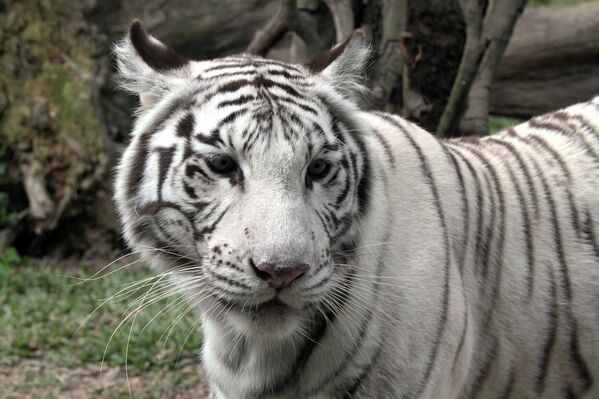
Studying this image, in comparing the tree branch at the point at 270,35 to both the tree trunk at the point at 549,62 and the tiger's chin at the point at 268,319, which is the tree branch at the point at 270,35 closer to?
the tree trunk at the point at 549,62

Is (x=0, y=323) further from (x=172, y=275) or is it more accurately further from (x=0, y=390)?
(x=172, y=275)

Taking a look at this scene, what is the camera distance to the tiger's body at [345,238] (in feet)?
8.30

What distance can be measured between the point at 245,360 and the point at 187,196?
0.58m

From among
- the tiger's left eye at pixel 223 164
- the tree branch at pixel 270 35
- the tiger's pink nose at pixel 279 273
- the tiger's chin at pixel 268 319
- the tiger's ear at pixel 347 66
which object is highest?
the tree branch at pixel 270 35

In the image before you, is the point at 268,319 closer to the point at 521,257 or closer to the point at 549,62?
the point at 521,257

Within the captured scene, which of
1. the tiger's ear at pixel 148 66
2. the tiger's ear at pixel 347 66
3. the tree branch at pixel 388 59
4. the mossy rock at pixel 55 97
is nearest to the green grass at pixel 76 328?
the mossy rock at pixel 55 97

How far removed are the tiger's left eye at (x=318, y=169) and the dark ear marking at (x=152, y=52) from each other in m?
0.53

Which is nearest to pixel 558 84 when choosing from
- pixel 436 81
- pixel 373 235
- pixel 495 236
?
pixel 436 81

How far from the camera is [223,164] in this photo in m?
2.57

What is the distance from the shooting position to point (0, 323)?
500 cm

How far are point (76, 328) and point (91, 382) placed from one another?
60 centimetres

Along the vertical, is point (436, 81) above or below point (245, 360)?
above

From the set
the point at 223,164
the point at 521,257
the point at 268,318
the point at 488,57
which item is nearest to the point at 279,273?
the point at 268,318

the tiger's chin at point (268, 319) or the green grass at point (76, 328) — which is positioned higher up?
the tiger's chin at point (268, 319)
